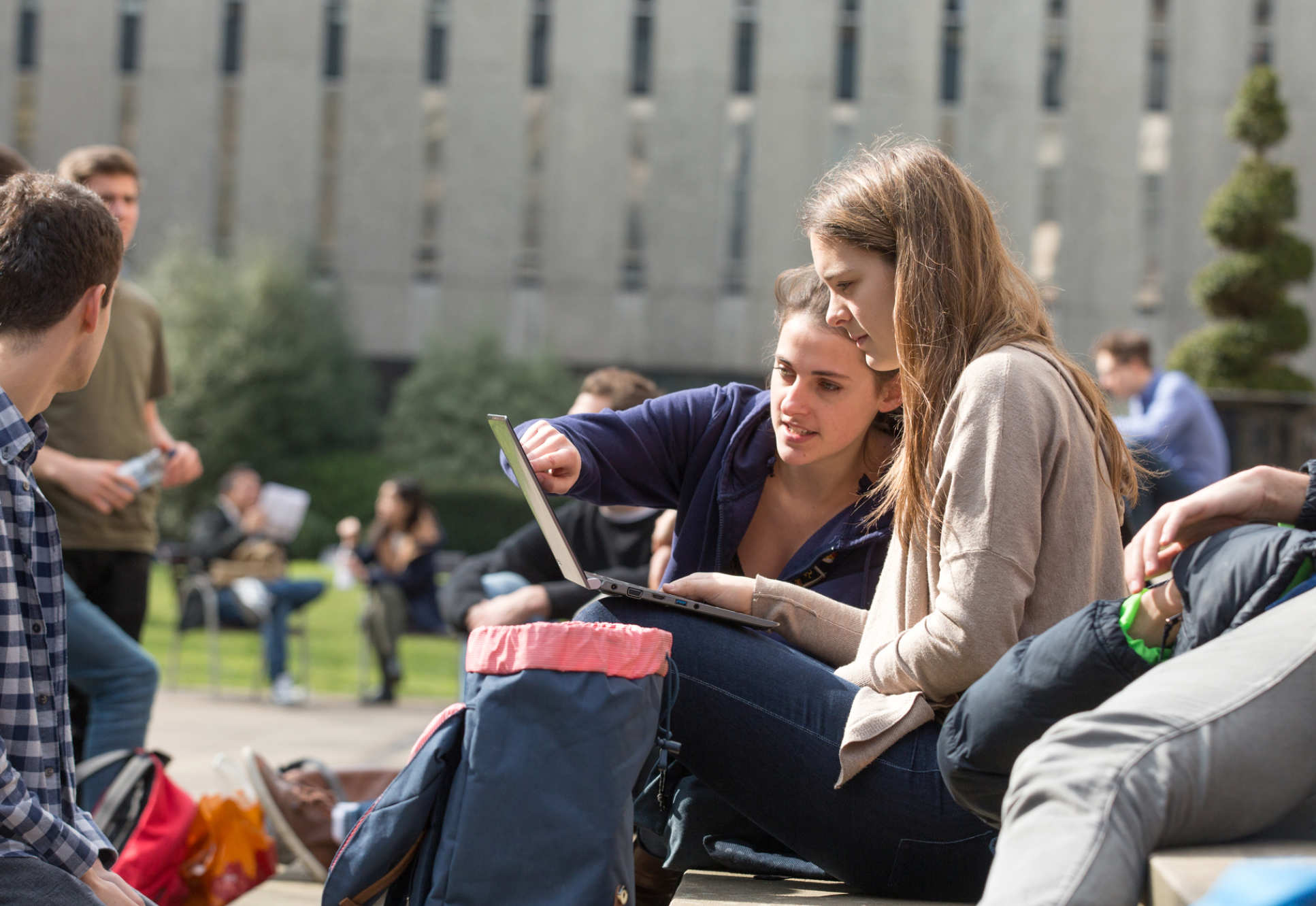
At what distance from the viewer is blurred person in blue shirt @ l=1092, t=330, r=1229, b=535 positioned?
7441mm

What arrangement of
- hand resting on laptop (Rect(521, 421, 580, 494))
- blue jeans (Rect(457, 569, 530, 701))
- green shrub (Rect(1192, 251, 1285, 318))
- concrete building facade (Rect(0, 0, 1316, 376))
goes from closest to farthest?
hand resting on laptop (Rect(521, 421, 580, 494)) < blue jeans (Rect(457, 569, 530, 701)) < green shrub (Rect(1192, 251, 1285, 318)) < concrete building facade (Rect(0, 0, 1316, 376))

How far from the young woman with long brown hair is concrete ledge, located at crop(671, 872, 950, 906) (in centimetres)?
5

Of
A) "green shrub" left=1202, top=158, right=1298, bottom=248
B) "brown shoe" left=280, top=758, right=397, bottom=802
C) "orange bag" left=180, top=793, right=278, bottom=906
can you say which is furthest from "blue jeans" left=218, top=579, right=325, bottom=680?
"green shrub" left=1202, top=158, right=1298, bottom=248

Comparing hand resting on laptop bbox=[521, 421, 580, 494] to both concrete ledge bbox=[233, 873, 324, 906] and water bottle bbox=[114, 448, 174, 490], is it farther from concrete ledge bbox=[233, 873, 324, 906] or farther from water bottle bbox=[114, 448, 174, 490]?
water bottle bbox=[114, 448, 174, 490]

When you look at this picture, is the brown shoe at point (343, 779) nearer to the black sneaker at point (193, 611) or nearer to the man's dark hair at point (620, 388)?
the man's dark hair at point (620, 388)

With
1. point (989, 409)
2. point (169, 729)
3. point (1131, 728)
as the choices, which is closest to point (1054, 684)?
point (1131, 728)

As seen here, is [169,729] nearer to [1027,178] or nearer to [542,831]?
[542,831]

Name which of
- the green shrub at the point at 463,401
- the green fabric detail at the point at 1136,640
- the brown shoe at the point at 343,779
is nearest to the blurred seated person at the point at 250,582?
the brown shoe at the point at 343,779

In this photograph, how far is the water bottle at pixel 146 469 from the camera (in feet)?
13.7

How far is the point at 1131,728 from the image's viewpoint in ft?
5.18

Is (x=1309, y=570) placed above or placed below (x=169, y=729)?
above

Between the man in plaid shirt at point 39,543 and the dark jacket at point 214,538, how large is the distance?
870 cm

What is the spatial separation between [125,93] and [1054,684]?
106ft

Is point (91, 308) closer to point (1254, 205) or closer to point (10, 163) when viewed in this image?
point (10, 163)
